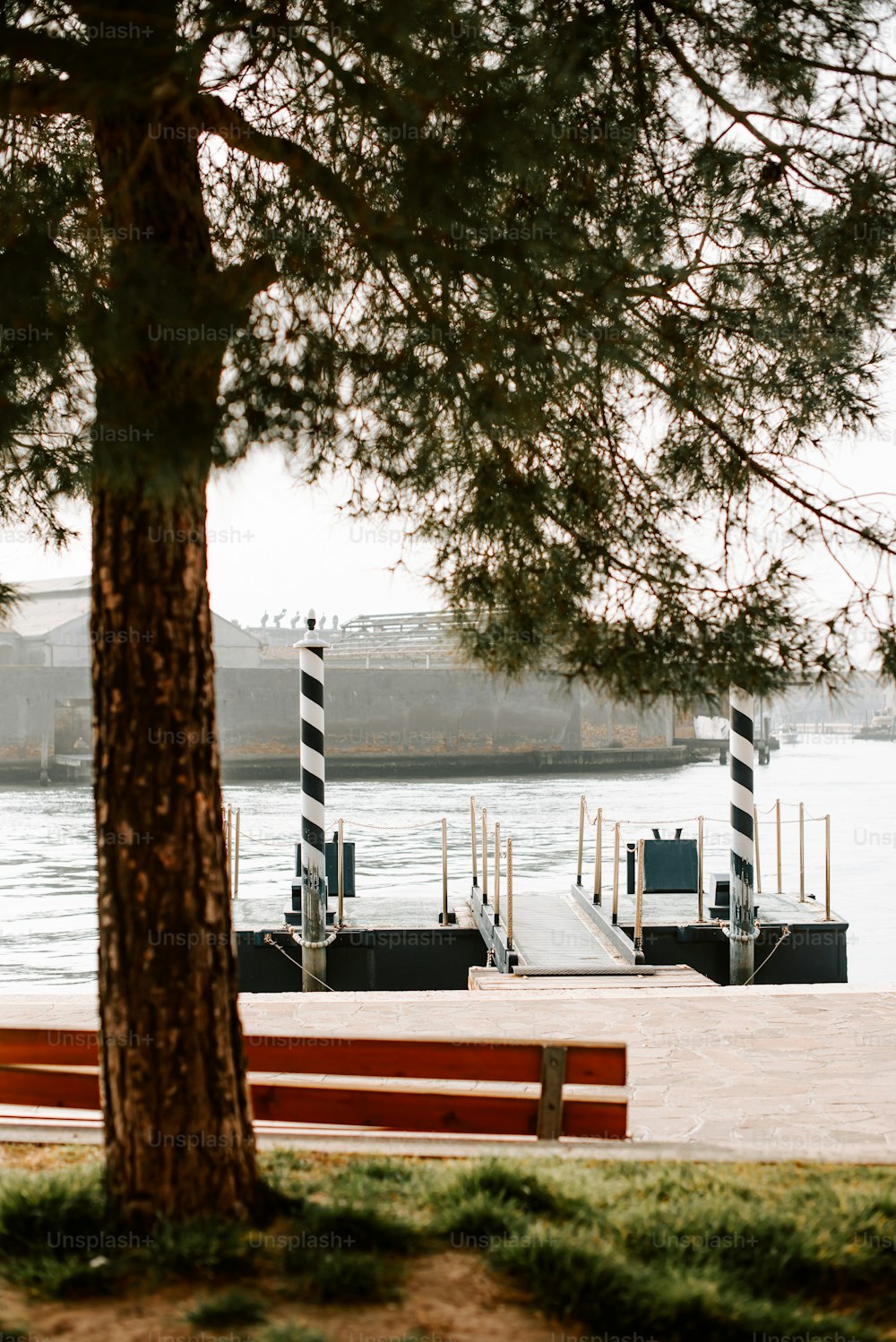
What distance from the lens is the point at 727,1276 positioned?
8.41 ft

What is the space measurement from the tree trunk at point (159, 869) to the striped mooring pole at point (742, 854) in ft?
21.6

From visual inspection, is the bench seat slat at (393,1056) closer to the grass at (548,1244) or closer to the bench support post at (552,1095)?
the bench support post at (552,1095)

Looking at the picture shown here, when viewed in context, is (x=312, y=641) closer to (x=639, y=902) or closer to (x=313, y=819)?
(x=313, y=819)

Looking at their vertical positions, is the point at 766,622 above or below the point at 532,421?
below

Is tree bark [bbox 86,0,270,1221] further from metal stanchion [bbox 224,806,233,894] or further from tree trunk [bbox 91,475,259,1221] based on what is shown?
metal stanchion [bbox 224,806,233,894]

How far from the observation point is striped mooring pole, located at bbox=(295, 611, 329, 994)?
9000 mm

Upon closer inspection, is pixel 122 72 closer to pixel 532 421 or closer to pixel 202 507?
pixel 202 507

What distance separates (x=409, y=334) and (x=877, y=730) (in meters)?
82.9

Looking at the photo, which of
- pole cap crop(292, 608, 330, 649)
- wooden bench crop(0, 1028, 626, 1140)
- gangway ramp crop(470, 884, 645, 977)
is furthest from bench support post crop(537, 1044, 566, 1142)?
pole cap crop(292, 608, 330, 649)

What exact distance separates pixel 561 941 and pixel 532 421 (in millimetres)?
7459

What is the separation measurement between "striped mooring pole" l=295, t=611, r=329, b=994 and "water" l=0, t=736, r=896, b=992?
2.08ft

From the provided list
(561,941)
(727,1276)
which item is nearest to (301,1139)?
(727,1276)

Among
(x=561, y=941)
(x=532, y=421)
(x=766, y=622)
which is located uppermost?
(x=532, y=421)

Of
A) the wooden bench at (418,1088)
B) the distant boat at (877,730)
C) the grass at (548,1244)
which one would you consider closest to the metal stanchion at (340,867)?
the wooden bench at (418,1088)
